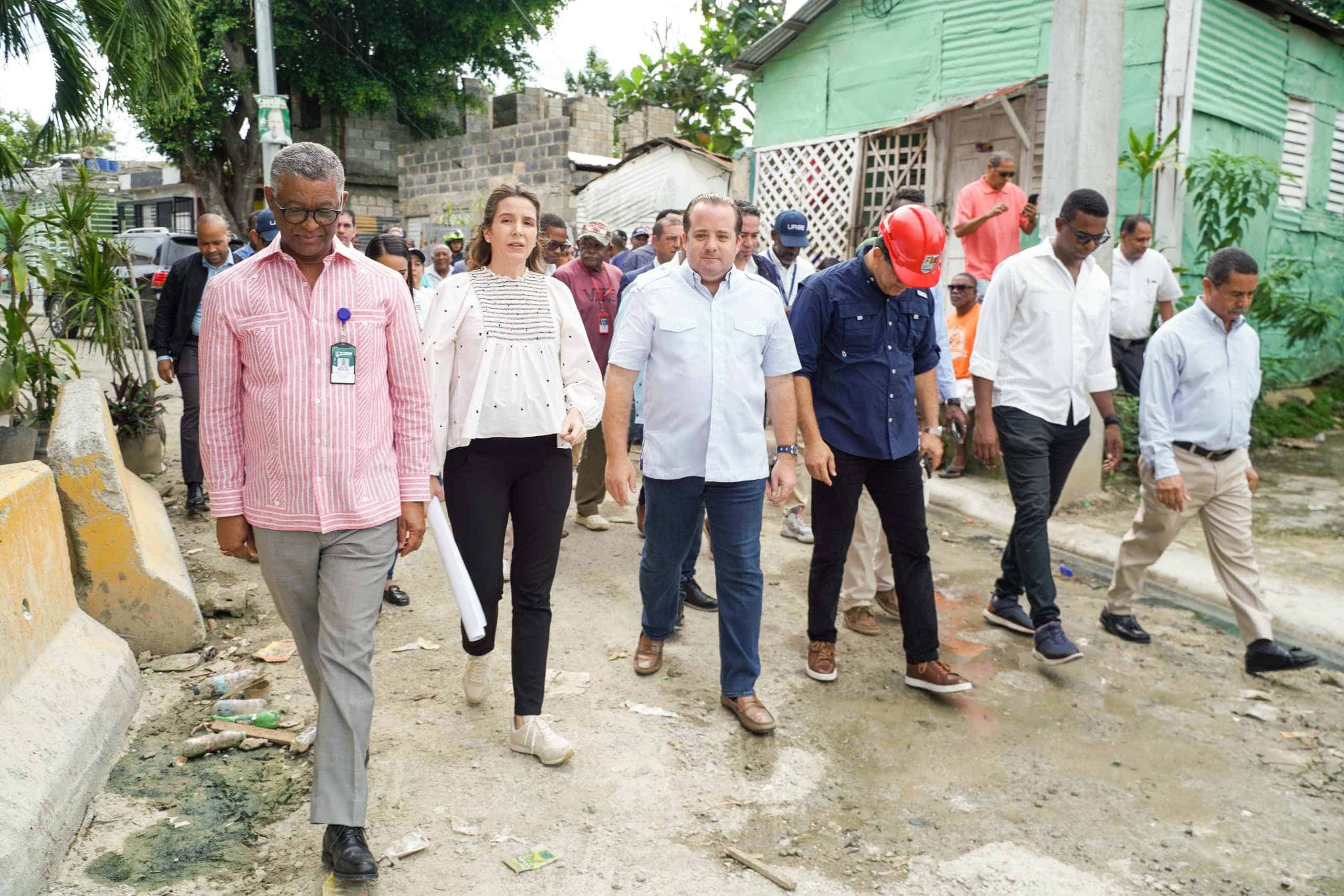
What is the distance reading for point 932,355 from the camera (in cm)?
469

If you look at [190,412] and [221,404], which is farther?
[190,412]

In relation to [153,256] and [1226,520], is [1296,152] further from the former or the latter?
[153,256]

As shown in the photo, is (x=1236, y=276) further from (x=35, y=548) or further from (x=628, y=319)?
(x=35, y=548)

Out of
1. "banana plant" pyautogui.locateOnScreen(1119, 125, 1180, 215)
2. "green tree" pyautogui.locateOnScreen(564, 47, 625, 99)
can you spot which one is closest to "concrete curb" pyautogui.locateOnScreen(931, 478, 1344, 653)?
"banana plant" pyautogui.locateOnScreen(1119, 125, 1180, 215)

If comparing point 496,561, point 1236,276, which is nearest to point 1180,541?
point 1236,276

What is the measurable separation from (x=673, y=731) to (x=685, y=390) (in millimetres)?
1362

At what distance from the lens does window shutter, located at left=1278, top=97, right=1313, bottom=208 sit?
1182 centimetres

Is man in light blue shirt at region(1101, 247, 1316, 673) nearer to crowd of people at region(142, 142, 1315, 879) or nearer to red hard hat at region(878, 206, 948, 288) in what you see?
crowd of people at region(142, 142, 1315, 879)

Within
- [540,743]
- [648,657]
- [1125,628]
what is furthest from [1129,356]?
[540,743]

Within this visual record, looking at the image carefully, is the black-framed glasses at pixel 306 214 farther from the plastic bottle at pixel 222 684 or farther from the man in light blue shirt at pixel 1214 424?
the man in light blue shirt at pixel 1214 424

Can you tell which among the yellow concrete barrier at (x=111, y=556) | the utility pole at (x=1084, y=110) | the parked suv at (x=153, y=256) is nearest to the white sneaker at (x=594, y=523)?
the yellow concrete barrier at (x=111, y=556)

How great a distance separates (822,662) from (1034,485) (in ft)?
4.44

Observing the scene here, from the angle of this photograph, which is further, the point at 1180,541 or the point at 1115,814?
the point at 1180,541

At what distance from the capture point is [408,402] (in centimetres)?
316
